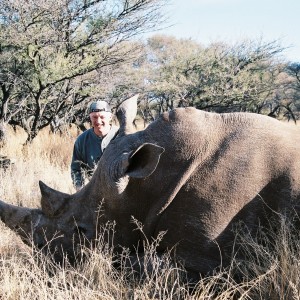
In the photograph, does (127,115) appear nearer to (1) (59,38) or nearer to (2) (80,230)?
(2) (80,230)

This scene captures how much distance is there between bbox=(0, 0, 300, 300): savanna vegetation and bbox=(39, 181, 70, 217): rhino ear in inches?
11.6

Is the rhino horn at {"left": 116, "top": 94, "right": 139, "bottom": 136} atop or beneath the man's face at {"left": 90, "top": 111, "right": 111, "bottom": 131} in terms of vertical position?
atop

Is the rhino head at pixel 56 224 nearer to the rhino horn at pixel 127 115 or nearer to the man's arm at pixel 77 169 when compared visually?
the rhino horn at pixel 127 115

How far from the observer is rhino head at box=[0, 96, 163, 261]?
293 centimetres

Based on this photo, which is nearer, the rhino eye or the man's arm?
the rhino eye

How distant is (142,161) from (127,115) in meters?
0.65

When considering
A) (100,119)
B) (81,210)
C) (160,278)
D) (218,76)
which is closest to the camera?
(160,278)

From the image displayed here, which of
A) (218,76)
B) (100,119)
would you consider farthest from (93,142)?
(218,76)

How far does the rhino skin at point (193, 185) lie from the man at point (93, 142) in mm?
2550

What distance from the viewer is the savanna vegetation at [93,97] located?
108 inches

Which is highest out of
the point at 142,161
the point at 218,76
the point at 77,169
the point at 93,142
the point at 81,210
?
the point at 142,161

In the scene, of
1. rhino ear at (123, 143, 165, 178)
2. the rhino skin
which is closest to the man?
the rhino skin

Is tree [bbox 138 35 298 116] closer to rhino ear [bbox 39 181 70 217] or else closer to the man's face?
the man's face

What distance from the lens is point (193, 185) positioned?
2885 millimetres
